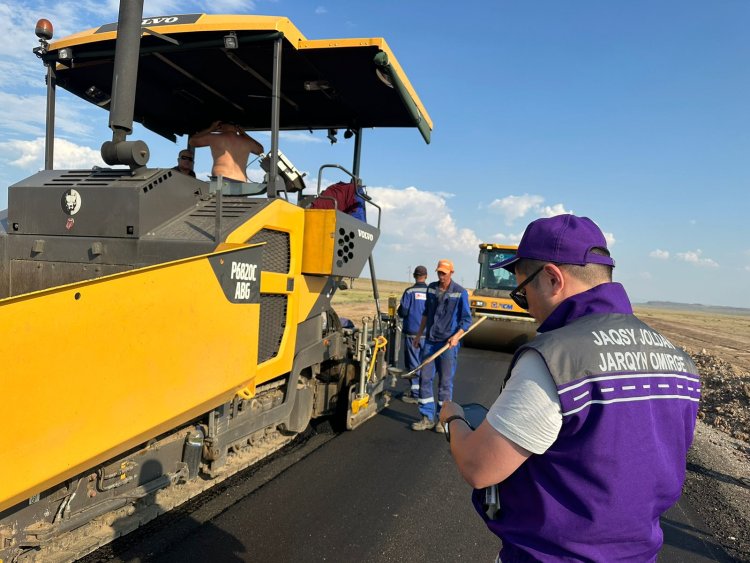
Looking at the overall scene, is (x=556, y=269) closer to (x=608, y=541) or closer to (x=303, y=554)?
(x=608, y=541)

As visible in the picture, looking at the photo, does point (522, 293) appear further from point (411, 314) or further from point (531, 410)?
point (411, 314)

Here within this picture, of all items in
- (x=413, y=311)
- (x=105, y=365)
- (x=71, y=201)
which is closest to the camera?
(x=105, y=365)

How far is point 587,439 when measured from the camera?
3.75 feet

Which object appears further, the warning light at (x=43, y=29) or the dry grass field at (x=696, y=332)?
the dry grass field at (x=696, y=332)

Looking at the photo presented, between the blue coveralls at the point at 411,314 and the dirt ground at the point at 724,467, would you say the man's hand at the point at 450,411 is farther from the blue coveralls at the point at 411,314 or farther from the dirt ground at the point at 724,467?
the blue coveralls at the point at 411,314

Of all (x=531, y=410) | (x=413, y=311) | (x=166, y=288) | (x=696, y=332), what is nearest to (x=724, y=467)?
(x=413, y=311)

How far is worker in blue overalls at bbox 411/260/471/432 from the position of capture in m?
5.54

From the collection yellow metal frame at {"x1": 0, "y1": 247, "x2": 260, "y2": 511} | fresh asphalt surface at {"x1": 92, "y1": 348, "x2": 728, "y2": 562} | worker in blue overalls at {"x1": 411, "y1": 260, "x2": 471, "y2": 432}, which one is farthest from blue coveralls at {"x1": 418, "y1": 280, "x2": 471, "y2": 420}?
yellow metal frame at {"x1": 0, "y1": 247, "x2": 260, "y2": 511}

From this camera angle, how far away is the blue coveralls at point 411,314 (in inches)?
280

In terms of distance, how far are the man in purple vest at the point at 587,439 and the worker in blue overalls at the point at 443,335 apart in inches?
167

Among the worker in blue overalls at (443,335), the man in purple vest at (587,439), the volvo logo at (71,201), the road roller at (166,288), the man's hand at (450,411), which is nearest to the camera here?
the man in purple vest at (587,439)

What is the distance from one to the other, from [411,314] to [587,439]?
6.03m

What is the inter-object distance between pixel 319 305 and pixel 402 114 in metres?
2.05

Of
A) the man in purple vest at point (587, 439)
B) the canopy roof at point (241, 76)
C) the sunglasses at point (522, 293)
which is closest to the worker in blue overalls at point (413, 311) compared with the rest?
the canopy roof at point (241, 76)
